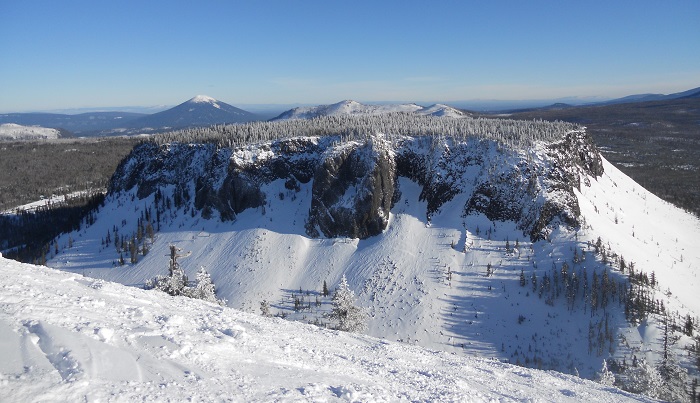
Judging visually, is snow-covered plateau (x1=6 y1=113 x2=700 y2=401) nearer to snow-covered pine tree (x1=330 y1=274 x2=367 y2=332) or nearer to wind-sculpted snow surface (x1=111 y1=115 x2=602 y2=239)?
wind-sculpted snow surface (x1=111 y1=115 x2=602 y2=239)

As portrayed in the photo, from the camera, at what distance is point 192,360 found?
41.5 feet

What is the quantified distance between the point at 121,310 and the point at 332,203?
37.8 metres

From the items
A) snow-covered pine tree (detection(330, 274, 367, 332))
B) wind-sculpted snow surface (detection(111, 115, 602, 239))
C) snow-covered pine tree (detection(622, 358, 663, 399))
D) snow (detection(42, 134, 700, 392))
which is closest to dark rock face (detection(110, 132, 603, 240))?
wind-sculpted snow surface (detection(111, 115, 602, 239))

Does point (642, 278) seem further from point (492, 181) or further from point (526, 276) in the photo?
point (492, 181)

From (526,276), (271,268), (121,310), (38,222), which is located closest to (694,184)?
(526,276)

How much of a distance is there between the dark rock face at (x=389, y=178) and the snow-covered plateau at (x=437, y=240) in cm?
20

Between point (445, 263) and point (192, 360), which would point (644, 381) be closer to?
point (445, 263)

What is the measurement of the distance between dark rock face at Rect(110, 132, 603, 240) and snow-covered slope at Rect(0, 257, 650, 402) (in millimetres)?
29747

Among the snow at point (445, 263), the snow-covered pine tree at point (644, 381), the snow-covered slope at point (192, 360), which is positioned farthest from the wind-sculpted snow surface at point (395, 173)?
the snow-covered slope at point (192, 360)

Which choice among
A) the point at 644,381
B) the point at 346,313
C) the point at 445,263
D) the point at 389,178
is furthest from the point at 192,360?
the point at 389,178

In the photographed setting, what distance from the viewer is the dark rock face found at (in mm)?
48875

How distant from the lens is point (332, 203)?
5300 cm

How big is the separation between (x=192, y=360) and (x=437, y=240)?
127 ft

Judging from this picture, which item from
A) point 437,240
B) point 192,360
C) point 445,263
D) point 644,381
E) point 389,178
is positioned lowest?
point 644,381
